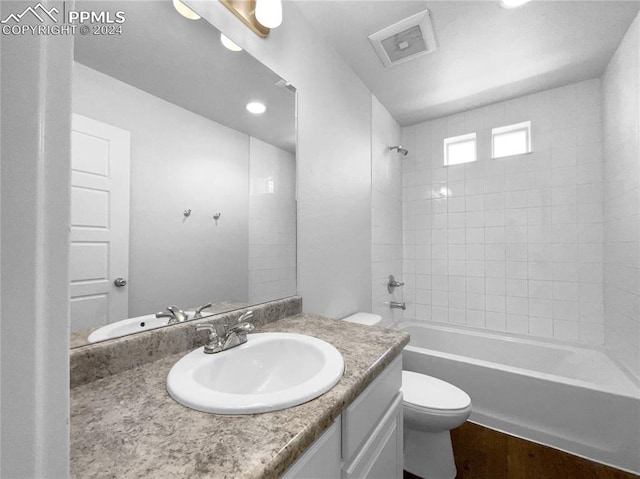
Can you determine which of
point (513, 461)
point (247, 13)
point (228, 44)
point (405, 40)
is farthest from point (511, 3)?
point (513, 461)

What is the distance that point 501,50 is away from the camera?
1.73 meters

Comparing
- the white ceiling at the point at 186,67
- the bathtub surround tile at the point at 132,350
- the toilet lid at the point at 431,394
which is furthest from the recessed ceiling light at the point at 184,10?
the toilet lid at the point at 431,394

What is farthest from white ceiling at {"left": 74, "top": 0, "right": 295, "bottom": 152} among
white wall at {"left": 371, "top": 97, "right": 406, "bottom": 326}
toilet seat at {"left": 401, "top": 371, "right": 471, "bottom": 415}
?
toilet seat at {"left": 401, "top": 371, "right": 471, "bottom": 415}

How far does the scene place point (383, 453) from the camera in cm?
89

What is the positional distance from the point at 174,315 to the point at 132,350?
0.51ft

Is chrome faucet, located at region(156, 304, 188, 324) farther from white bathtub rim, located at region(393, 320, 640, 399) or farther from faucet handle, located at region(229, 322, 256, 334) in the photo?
white bathtub rim, located at region(393, 320, 640, 399)

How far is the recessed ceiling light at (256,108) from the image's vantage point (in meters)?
1.19

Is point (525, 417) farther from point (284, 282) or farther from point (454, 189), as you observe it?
point (454, 189)

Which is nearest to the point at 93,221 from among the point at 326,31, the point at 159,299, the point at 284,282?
the point at 159,299

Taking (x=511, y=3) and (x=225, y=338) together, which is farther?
(x=511, y=3)

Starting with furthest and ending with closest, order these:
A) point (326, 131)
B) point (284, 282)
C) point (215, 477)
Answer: point (326, 131) < point (284, 282) < point (215, 477)

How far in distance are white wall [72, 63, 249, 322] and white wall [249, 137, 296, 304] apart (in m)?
0.05

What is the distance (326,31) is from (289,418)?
1.87 meters

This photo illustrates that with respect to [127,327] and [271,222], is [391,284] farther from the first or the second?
[127,327]
